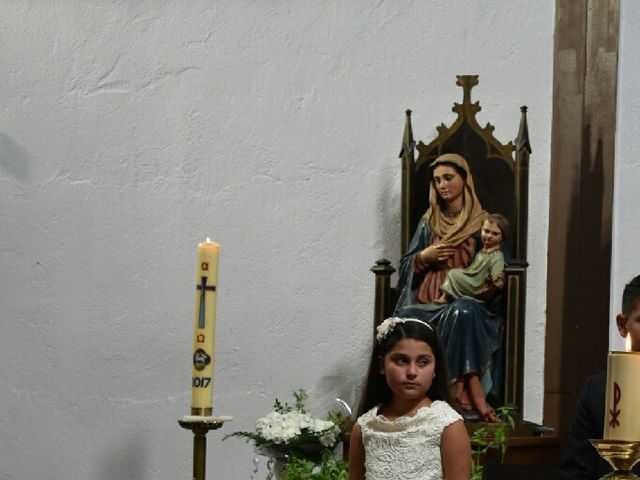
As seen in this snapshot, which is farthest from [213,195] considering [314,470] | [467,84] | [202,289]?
[202,289]

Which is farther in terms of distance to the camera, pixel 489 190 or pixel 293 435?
pixel 489 190

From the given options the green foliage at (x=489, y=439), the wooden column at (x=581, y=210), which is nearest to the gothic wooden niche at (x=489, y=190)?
the green foliage at (x=489, y=439)

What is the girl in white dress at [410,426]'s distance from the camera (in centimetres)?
340

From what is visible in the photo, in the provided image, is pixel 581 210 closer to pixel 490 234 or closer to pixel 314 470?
pixel 490 234

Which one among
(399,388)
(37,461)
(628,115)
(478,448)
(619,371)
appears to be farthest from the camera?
(37,461)

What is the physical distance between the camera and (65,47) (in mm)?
5637

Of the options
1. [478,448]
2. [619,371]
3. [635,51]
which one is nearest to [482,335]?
[478,448]

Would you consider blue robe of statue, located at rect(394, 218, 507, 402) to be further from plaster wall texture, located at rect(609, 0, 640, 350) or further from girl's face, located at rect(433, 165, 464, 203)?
plaster wall texture, located at rect(609, 0, 640, 350)

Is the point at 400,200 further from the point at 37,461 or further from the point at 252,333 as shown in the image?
the point at 37,461

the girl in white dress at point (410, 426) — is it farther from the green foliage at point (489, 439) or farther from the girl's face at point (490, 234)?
the girl's face at point (490, 234)

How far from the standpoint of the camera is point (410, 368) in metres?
3.40

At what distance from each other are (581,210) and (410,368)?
204 centimetres

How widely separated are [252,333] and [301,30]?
50.2 inches

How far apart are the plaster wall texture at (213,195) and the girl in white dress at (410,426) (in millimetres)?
1865
